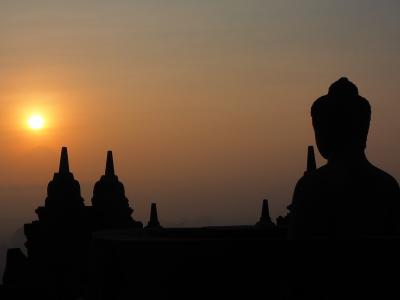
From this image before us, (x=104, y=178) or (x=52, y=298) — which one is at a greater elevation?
(x=104, y=178)

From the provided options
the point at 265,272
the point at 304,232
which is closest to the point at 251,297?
the point at 265,272

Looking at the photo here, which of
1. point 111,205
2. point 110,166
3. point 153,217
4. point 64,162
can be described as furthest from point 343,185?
point 153,217

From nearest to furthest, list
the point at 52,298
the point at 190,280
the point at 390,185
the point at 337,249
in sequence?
the point at 337,249 < the point at 190,280 < the point at 390,185 < the point at 52,298

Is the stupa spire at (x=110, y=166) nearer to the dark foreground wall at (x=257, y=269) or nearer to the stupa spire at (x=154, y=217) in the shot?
the stupa spire at (x=154, y=217)

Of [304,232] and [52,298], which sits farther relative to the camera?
[52,298]

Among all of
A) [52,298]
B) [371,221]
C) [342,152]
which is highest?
[342,152]

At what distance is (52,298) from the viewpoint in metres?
19.2

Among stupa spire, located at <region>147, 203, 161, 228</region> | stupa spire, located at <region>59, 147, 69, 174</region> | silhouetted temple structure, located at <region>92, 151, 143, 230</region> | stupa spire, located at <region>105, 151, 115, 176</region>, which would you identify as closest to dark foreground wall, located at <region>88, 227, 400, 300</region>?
silhouetted temple structure, located at <region>92, 151, 143, 230</region>

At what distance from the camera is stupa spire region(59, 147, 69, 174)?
25.2 metres

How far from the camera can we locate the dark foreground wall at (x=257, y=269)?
22.3ft

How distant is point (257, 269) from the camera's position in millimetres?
7020

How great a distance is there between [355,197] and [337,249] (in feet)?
5.47

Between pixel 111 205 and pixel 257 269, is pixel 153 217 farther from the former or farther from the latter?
pixel 257 269

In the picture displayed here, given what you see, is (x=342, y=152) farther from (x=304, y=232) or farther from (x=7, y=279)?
(x=7, y=279)
